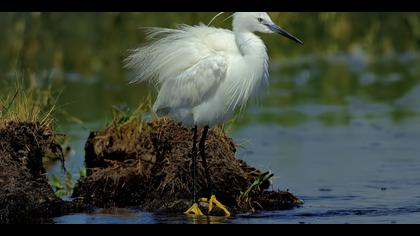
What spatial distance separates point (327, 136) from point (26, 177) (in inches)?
279

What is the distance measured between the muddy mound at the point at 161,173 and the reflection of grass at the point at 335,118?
6779 millimetres

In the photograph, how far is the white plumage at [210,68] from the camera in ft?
35.5

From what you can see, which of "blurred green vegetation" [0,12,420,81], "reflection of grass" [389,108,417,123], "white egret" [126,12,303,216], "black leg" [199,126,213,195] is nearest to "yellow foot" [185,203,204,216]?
"white egret" [126,12,303,216]

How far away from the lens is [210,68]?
35.3 ft

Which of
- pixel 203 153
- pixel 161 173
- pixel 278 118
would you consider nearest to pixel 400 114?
pixel 278 118

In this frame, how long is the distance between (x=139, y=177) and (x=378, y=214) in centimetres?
243

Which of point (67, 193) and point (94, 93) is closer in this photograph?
point (67, 193)

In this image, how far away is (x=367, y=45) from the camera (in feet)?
96.2

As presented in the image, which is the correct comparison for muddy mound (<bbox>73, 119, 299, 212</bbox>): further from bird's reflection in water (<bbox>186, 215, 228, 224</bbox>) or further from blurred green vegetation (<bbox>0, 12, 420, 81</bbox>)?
blurred green vegetation (<bbox>0, 12, 420, 81</bbox>)

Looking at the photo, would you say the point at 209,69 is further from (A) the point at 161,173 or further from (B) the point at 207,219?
(B) the point at 207,219

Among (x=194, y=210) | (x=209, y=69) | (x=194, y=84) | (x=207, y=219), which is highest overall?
(x=209, y=69)

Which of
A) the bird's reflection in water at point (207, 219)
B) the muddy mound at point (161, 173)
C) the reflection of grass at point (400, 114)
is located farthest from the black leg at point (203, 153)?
the reflection of grass at point (400, 114)
